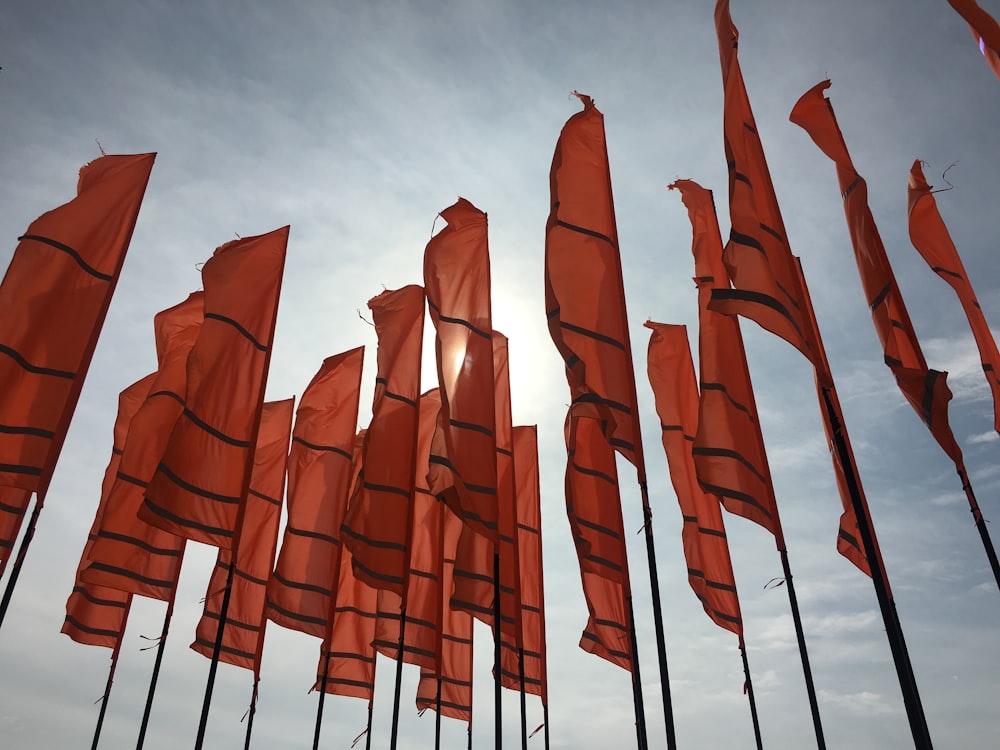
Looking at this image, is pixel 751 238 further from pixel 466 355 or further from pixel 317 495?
pixel 317 495

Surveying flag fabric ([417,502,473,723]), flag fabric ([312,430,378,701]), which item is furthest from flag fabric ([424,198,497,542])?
flag fabric ([417,502,473,723])

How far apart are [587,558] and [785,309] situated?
5.29 metres

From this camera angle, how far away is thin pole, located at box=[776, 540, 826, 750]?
10578mm

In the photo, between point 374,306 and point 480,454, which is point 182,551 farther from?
point 480,454

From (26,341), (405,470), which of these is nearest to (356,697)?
(405,470)

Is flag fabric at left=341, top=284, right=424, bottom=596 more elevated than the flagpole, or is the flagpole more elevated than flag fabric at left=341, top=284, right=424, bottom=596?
flag fabric at left=341, top=284, right=424, bottom=596

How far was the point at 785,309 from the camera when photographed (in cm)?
779

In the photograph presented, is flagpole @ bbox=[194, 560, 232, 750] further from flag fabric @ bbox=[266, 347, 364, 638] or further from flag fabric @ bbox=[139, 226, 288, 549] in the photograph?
flag fabric @ bbox=[266, 347, 364, 638]

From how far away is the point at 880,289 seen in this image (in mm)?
8914

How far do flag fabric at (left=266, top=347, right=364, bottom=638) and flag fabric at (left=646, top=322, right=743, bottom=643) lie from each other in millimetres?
6914

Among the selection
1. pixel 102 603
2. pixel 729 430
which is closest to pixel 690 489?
pixel 729 430

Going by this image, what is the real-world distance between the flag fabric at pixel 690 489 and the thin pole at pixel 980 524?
4.67 meters

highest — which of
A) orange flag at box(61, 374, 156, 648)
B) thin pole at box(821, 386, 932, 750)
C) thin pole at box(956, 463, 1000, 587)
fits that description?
orange flag at box(61, 374, 156, 648)

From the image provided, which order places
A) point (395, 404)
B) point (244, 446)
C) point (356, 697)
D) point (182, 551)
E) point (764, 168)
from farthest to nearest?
point (356, 697) → point (182, 551) → point (395, 404) → point (244, 446) → point (764, 168)
